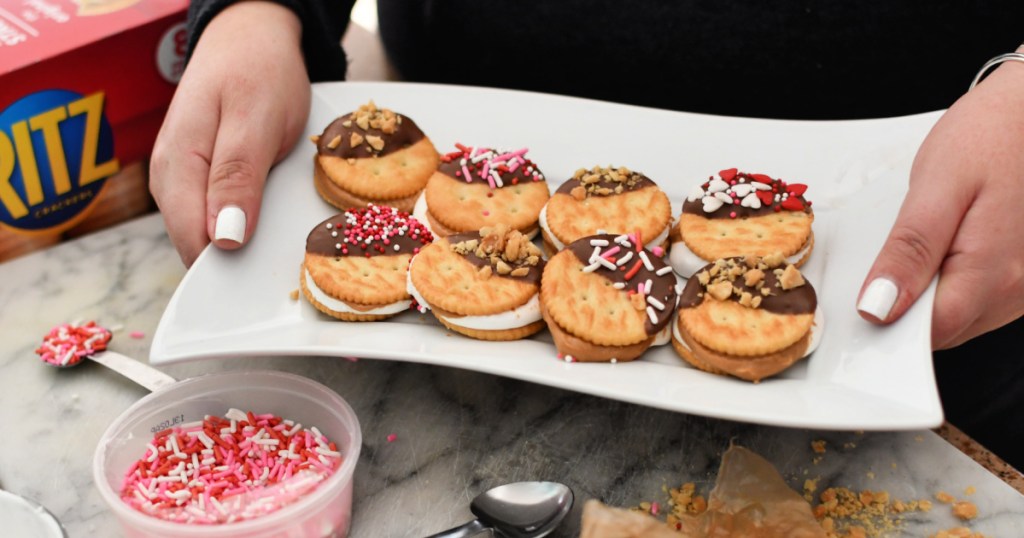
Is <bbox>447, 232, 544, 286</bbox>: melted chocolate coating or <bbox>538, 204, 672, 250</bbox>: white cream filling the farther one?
<bbox>538, 204, 672, 250</bbox>: white cream filling

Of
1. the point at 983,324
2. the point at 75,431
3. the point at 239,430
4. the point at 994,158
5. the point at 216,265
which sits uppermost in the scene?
the point at 994,158

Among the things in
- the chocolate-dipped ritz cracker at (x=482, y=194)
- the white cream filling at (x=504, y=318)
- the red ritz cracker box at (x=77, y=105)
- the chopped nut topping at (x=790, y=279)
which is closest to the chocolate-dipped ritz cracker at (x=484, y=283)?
the white cream filling at (x=504, y=318)

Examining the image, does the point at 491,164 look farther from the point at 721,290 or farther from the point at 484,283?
the point at 721,290

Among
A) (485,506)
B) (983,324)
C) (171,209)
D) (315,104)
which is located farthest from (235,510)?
(983,324)

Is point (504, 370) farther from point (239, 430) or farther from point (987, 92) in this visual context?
point (987, 92)

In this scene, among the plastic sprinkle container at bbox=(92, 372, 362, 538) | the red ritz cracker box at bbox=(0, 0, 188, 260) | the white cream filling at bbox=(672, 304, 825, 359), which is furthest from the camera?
the red ritz cracker box at bbox=(0, 0, 188, 260)

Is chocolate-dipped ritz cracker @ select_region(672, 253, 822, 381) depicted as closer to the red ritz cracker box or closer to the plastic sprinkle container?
the plastic sprinkle container

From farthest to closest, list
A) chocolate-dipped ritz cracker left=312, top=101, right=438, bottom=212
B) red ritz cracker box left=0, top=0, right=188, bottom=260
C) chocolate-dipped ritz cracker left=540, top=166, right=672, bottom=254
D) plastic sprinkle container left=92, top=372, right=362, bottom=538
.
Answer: red ritz cracker box left=0, top=0, right=188, bottom=260 → chocolate-dipped ritz cracker left=312, top=101, right=438, bottom=212 → chocolate-dipped ritz cracker left=540, top=166, right=672, bottom=254 → plastic sprinkle container left=92, top=372, right=362, bottom=538

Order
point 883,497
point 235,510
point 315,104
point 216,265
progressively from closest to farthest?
point 235,510, point 883,497, point 216,265, point 315,104

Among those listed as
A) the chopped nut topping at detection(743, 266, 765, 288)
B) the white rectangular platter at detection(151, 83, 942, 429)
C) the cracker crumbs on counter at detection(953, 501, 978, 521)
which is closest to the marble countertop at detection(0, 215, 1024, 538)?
the cracker crumbs on counter at detection(953, 501, 978, 521)
